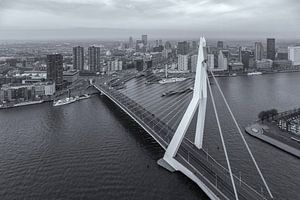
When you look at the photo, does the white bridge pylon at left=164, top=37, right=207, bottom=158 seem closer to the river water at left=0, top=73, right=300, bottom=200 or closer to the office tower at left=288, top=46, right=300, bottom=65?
the river water at left=0, top=73, right=300, bottom=200

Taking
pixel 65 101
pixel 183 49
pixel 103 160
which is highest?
pixel 183 49

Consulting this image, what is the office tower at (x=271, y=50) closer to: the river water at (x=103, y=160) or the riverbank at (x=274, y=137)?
the river water at (x=103, y=160)

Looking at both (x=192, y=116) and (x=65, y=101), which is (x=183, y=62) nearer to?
(x=65, y=101)

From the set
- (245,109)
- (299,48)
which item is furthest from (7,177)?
(299,48)

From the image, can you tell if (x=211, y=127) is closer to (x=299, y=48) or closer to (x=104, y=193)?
(x=104, y=193)

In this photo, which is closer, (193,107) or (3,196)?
(3,196)

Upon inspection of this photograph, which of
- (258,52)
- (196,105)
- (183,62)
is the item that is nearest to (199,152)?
(196,105)
